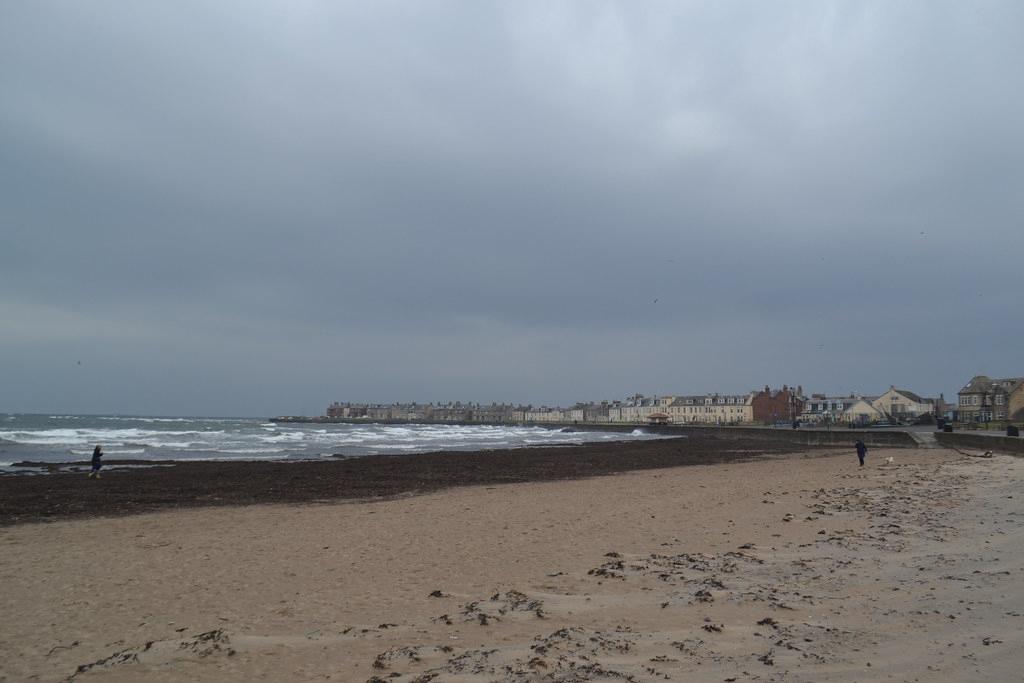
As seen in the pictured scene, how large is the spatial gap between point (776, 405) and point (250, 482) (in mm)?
113971

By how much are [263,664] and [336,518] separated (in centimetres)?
906

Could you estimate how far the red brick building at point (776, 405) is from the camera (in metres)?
119

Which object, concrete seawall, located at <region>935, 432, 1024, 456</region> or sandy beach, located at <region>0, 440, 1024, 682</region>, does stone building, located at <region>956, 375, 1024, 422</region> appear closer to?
concrete seawall, located at <region>935, 432, 1024, 456</region>

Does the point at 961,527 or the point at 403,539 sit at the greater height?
the point at 961,527

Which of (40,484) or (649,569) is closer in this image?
(649,569)

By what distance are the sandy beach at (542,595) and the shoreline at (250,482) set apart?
12.0 feet

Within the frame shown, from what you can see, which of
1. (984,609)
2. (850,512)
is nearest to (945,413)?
(850,512)

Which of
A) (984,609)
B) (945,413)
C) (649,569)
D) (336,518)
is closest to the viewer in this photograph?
(984,609)

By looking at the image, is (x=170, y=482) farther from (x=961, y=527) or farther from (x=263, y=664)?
(x=961, y=527)

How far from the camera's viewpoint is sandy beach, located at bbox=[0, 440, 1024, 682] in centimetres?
499

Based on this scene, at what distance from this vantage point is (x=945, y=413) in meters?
99.4

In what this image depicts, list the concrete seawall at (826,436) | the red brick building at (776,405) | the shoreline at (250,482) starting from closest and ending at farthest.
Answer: the shoreline at (250,482) < the concrete seawall at (826,436) < the red brick building at (776,405)

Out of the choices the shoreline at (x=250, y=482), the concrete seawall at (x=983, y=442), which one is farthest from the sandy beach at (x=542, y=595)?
the concrete seawall at (x=983, y=442)

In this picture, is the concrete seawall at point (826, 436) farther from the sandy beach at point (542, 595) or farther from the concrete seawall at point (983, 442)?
the sandy beach at point (542, 595)
